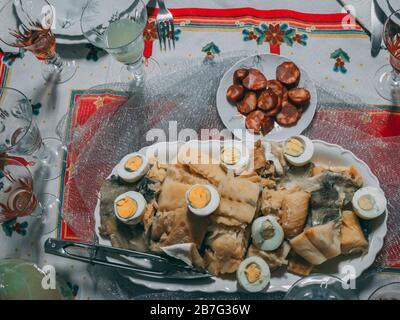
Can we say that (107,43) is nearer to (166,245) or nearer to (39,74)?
(39,74)

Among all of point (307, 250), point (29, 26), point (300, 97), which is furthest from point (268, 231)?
point (29, 26)

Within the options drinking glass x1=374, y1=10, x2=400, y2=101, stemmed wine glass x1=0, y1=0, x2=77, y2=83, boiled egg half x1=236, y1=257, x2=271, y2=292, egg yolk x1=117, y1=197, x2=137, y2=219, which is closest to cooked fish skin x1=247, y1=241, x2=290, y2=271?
boiled egg half x1=236, y1=257, x2=271, y2=292

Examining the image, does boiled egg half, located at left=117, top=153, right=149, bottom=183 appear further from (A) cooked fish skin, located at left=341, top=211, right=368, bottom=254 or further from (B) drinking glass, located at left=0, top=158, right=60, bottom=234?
(A) cooked fish skin, located at left=341, top=211, right=368, bottom=254

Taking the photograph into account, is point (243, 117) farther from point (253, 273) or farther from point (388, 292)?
point (388, 292)

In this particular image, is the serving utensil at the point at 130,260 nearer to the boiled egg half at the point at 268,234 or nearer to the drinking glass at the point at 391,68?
the boiled egg half at the point at 268,234
